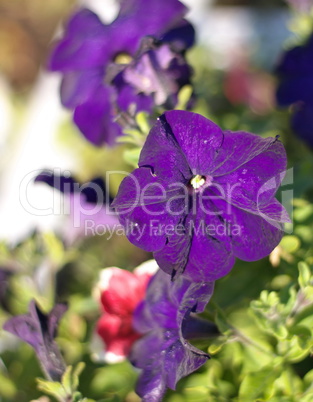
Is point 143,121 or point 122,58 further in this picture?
point 122,58

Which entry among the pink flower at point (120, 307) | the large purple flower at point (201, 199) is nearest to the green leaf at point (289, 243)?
the large purple flower at point (201, 199)

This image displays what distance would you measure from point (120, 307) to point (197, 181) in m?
0.34

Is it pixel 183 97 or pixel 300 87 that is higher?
pixel 183 97

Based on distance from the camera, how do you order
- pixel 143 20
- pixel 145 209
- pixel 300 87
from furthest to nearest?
1. pixel 300 87
2. pixel 143 20
3. pixel 145 209

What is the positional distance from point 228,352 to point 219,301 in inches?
3.8

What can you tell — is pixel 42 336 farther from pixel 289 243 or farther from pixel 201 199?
pixel 289 243

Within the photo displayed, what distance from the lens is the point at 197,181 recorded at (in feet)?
2.52

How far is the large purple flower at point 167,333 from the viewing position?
27.6 inches

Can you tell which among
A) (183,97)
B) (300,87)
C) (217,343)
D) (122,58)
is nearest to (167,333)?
(217,343)

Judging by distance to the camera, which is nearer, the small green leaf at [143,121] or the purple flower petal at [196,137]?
the purple flower petal at [196,137]

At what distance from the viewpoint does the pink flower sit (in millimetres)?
973

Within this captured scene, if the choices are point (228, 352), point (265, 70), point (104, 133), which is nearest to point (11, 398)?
point (228, 352)

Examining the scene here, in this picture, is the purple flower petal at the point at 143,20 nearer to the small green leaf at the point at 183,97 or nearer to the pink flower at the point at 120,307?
the small green leaf at the point at 183,97

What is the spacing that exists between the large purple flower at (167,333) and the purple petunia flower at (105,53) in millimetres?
318
